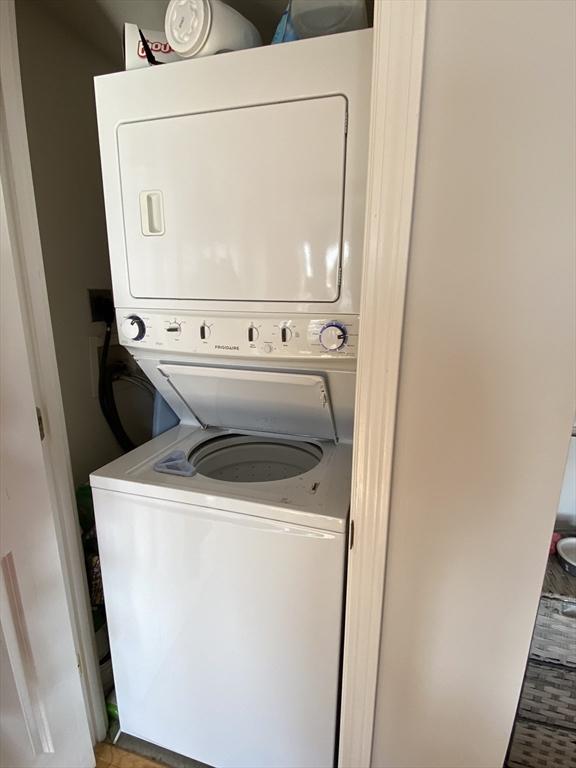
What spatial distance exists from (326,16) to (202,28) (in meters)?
0.33

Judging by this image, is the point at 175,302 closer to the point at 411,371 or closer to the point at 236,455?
the point at 236,455

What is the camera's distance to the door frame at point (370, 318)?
0.64m

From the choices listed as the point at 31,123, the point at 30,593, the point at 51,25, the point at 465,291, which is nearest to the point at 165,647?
the point at 30,593

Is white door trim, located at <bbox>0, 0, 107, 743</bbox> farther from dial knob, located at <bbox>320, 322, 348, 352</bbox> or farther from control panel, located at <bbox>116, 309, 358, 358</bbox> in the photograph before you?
dial knob, located at <bbox>320, 322, 348, 352</bbox>

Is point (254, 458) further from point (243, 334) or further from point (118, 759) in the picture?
point (118, 759)

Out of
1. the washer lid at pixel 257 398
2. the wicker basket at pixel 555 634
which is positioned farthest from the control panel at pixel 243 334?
the wicker basket at pixel 555 634

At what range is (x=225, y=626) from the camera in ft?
3.81

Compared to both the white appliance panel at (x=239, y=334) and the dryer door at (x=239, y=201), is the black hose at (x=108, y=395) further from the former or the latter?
the dryer door at (x=239, y=201)

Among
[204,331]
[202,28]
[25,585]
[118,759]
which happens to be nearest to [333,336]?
[204,331]

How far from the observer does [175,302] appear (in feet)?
3.88

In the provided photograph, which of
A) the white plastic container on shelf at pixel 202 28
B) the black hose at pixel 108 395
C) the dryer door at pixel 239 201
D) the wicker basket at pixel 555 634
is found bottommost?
the wicker basket at pixel 555 634

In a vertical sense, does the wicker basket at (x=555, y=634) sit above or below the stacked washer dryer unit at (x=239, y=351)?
below

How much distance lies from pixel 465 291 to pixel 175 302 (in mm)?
819

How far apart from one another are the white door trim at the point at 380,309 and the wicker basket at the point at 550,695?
0.63 metres
